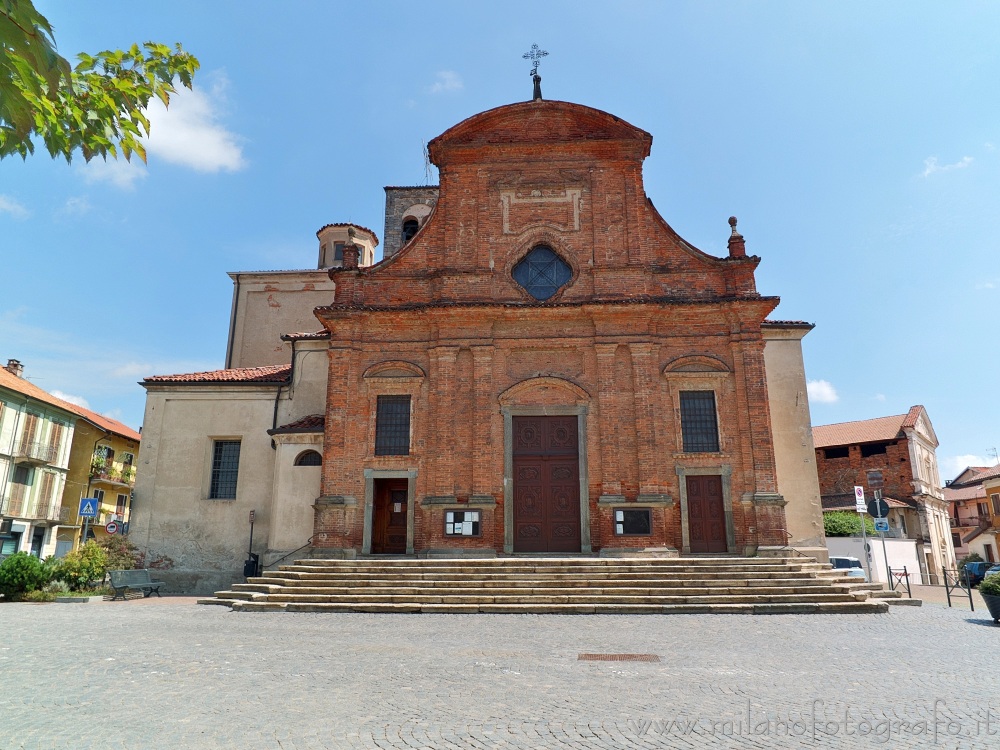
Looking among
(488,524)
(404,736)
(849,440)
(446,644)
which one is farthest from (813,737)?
(849,440)

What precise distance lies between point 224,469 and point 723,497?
1544 centimetres

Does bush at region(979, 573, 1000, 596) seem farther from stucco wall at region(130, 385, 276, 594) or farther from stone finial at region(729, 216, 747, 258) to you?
stucco wall at region(130, 385, 276, 594)

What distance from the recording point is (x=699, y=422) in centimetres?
1883

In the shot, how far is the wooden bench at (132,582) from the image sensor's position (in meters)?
16.8

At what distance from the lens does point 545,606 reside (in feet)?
45.5

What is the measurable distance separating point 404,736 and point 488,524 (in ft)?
42.2

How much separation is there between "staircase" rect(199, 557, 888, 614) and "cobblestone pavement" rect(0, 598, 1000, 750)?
2.27 metres

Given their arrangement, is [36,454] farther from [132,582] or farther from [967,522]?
[967,522]

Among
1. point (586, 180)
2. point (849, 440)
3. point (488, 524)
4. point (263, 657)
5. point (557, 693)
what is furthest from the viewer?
point (849, 440)

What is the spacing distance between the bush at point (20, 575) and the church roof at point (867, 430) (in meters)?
36.1

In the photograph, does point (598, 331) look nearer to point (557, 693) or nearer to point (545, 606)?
point (545, 606)

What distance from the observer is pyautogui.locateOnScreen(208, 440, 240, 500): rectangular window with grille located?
21.3m

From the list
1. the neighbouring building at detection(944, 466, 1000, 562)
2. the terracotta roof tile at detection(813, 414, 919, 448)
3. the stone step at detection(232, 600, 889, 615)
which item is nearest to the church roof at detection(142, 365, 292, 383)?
the stone step at detection(232, 600, 889, 615)

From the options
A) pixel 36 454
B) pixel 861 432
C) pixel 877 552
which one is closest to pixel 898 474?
pixel 861 432
